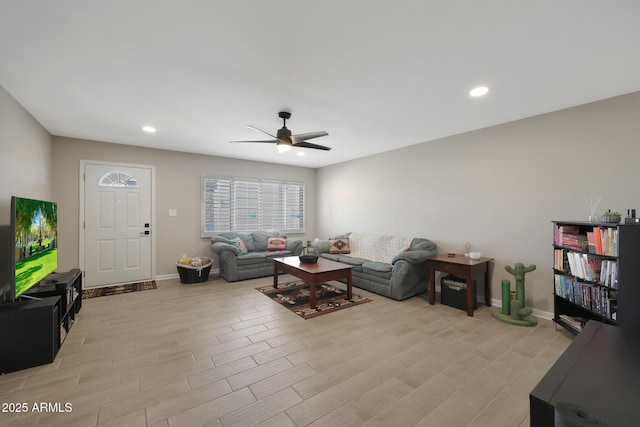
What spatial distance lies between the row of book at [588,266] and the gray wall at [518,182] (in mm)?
341

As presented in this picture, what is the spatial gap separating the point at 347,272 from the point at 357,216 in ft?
7.47

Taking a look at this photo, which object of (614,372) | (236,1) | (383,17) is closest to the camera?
(614,372)

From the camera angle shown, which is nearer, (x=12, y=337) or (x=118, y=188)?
(x=12, y=337)

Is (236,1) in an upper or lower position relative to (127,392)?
upper

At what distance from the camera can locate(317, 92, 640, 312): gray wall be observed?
290cm

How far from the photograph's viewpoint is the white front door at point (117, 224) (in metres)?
4.62

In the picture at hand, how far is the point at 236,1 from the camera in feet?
5.25

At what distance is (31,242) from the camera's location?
261 centimetres

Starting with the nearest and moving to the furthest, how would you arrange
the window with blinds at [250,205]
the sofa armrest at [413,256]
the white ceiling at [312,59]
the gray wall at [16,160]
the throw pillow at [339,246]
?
the white ceiling at [312,59], the gray wall at [16,160], the sofa armrest at [413,256], the throw pillow at [339,246], the window with blinds at [250,205]

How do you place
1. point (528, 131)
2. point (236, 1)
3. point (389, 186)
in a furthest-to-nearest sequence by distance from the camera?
point (389, 186) < point (528, 131) < point (236, 1)

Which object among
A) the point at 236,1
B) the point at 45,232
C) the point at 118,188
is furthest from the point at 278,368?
the point at 118,188

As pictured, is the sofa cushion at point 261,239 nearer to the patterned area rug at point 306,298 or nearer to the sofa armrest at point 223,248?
the sofa armrest at point 223,248

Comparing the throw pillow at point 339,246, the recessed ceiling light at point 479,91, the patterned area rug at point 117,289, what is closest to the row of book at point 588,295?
the recessed ceiling light at point 479,91

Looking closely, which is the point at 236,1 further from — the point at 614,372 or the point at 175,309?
the point at 175,309
